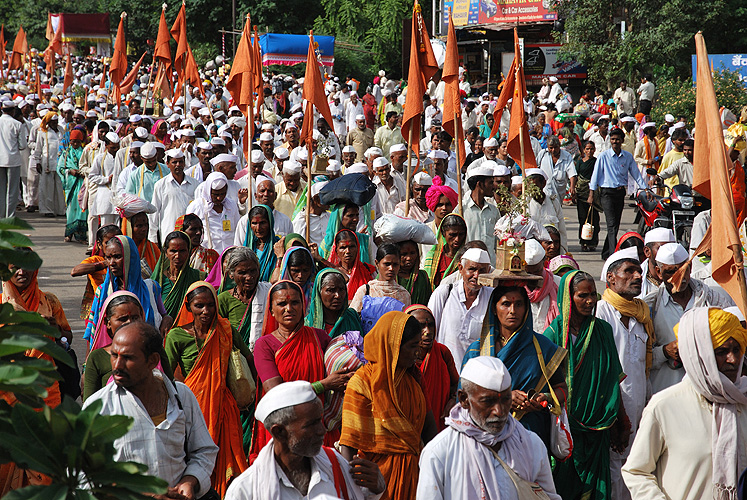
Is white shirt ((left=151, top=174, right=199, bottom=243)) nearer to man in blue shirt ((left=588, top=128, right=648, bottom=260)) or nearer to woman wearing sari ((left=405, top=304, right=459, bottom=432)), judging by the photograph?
woman wearing sari ((left=405, top=304, right=459, bottom=432))

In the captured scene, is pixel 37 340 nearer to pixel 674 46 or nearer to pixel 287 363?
pixel 287 363

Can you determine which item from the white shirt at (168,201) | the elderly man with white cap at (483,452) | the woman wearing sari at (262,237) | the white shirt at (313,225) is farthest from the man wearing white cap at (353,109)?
the elderly man with white cap at (483,452)

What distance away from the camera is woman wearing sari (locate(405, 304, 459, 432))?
4.71 m

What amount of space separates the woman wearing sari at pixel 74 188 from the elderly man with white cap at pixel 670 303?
33.9ft

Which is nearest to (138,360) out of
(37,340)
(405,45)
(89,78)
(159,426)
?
(159,426)

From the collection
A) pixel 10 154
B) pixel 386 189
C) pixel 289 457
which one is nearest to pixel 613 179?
pixel 386 189

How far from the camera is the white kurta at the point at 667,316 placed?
5.34m

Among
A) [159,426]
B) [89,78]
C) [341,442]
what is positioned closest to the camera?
[159,426]

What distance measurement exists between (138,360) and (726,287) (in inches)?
109

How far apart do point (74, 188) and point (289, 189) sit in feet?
17.3

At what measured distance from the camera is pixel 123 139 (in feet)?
47.0

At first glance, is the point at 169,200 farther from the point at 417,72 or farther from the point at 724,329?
the point at 724,329

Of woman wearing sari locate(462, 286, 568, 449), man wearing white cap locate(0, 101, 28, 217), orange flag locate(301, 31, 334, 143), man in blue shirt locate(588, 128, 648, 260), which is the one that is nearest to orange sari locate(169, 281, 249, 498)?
woman wearing sari locate(462, 286, 568, 449)

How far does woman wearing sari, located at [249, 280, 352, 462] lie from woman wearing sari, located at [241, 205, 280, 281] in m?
2.36
